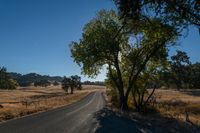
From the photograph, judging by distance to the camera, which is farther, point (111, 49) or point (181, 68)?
point (181, 68)

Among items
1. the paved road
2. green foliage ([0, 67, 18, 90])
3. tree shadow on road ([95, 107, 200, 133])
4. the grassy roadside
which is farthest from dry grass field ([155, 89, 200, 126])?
green foliage ([0, 67, 18, 90])

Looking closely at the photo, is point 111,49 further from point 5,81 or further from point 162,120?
point 5,81

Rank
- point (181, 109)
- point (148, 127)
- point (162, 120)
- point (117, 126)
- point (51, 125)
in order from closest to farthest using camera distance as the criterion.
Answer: point (148, 127), point (51, 125), point (117, 126), point (162, 120), point (181, 109)

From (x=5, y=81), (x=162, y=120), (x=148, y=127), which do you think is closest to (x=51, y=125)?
(x=148, y=127)

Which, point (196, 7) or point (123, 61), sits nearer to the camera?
point (196, 7)

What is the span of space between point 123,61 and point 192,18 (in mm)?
27268

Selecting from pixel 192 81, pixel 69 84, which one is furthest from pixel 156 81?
pixel 69 84

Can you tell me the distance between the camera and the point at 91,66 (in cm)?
4653

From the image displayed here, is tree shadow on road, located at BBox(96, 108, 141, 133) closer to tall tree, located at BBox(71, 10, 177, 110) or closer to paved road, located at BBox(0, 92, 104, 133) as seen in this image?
paved road, located at BBox(0, 92, 104, 133)

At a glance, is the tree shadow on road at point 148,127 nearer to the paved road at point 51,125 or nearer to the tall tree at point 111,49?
the paved road at point 51,125

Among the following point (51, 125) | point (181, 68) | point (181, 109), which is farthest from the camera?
point (181, 68)

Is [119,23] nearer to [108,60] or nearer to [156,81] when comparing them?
[108,60]

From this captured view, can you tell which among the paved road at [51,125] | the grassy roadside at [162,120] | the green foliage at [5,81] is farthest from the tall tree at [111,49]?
the green foliage at [5,81]

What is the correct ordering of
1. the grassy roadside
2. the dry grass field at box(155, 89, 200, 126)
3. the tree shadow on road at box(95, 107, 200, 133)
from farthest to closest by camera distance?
the dry grass field at box(155, 89, 200, 126), the grassy roadside, the tree shadow on road at box(95, 107, 200, 133)
